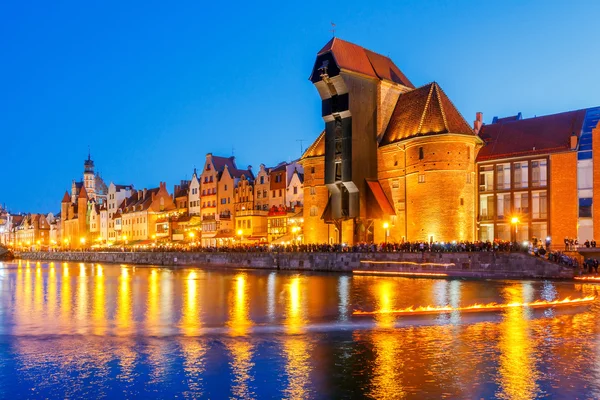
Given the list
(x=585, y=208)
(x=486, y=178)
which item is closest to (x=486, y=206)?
(x=486, y=178)

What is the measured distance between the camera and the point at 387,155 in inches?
2290

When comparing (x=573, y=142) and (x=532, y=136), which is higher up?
(x=532, y=136)

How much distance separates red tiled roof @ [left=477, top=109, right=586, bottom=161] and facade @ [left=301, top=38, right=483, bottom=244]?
174cm

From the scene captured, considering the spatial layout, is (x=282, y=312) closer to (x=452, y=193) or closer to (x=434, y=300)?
(x=434, y=300)

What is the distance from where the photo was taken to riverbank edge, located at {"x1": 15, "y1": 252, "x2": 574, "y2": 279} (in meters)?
40.6

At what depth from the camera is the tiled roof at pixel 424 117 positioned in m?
53.6

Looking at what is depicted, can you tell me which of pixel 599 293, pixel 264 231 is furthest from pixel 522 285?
pixel 264 231

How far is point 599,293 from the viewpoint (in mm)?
30656

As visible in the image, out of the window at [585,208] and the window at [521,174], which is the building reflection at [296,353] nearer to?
the window at [585,208]

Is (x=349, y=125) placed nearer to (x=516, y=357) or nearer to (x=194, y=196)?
(x=516, y=357)

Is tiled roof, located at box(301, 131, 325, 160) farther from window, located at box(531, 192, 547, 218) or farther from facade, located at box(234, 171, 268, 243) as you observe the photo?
window, located at box(531, 192, 547, 218)

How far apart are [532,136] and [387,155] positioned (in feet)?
A: 43.9

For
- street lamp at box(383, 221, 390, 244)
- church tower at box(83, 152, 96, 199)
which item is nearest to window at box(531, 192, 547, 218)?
street lamp at box(383, 221, 390, 244)

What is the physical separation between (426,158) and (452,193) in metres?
3.95
